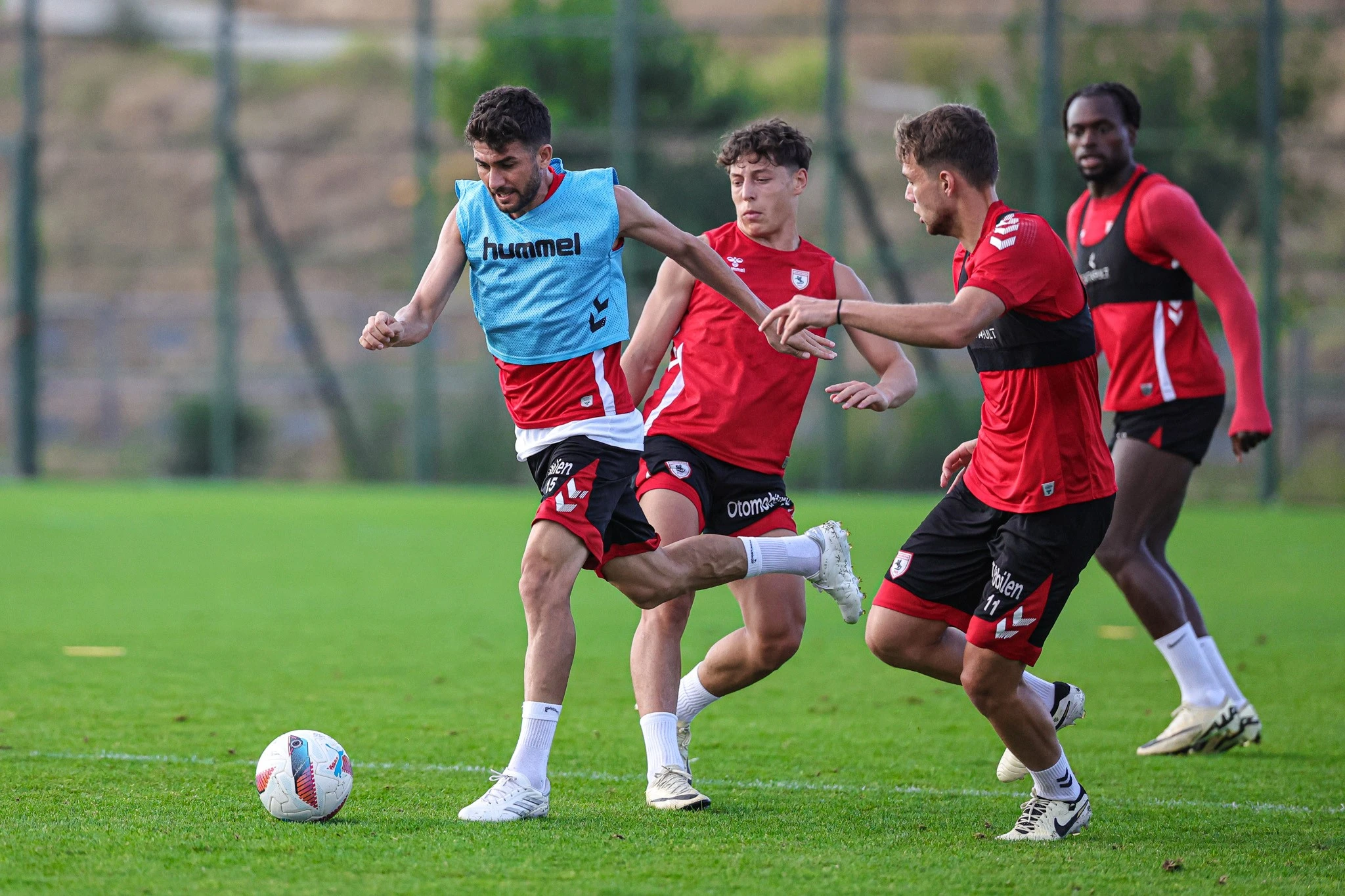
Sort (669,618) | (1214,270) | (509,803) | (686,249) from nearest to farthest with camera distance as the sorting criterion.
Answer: (509,803), (686,249), (669,618), (1214,270)

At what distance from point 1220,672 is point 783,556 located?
81.5 inches

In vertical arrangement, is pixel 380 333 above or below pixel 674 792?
above

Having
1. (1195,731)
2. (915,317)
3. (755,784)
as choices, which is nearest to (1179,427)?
(1195,731)

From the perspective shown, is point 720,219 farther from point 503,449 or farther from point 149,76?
point 149,76

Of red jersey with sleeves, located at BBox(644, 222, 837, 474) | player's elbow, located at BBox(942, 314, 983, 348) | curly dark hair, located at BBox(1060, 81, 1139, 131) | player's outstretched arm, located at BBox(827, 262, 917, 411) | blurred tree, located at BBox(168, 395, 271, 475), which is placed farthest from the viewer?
blurred tree, located at BBox(168, 395, 271, 475)

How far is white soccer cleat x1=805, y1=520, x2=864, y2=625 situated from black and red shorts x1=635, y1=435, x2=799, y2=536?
5.5 inches

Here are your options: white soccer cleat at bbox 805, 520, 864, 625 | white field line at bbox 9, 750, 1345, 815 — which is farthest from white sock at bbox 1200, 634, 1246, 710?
white soccer cleat at bbox 805, 520, 864, 625

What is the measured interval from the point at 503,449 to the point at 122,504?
523cm

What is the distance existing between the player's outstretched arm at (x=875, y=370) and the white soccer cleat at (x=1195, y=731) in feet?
5.65

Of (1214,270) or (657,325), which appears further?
(1214,270)

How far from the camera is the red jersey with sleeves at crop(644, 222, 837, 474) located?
544 cm

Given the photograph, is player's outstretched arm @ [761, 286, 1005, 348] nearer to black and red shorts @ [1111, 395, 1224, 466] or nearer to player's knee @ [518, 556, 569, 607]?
player's knee @ [518, 556, 569, 607]

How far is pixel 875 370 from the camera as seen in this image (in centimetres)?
543

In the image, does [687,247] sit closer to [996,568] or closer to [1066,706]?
[996,568]
